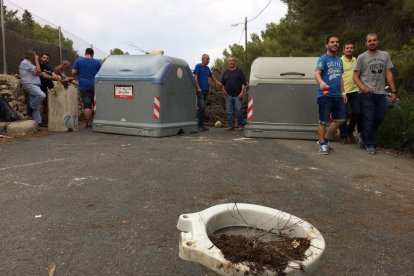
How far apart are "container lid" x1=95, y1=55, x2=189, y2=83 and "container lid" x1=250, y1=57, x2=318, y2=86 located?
178 cm

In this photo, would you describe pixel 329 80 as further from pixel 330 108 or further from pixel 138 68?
pixel 138 68

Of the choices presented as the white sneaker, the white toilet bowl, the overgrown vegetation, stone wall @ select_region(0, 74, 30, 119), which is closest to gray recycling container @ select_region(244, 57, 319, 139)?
the overgrown vegetation

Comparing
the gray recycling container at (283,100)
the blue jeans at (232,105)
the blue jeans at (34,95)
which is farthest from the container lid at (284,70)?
the blue jeans at (34,95)

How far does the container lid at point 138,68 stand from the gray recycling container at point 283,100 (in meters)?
1.89

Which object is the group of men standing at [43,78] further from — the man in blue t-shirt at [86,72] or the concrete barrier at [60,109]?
the concrete barrier at [60,109]

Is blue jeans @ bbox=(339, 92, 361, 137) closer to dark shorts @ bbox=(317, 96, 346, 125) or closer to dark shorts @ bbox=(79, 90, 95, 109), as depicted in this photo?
dark shorts @ bbox=(317, 96, 346, 125)

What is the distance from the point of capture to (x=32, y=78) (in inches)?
344

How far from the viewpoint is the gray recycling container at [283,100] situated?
8.28m

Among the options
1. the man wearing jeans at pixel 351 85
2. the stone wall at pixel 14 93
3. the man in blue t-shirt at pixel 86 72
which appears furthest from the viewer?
the man in blue t-shirt at pixel 86 72

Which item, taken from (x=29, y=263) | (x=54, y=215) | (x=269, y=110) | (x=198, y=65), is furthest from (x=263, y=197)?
(x=198, y=65)

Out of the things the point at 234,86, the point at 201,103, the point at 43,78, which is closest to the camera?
the point at 43,78

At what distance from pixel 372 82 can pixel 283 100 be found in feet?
7.40

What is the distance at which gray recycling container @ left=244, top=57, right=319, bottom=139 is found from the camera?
8.28 metres

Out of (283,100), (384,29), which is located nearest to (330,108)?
(283,100)
